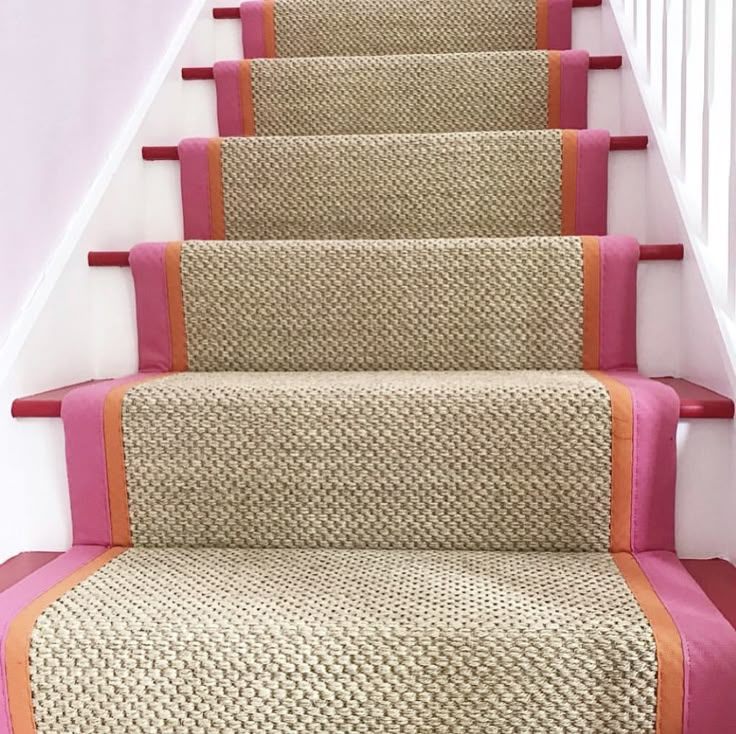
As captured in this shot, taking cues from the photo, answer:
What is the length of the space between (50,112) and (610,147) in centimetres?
86

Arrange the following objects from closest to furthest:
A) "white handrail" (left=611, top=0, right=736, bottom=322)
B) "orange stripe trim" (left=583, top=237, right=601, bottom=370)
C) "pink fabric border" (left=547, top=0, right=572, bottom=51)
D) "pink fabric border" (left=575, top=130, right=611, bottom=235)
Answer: "white handrail" (left=611, top=0, right=736, bottom=322), "orange stripe trim" (left=583, top=237, right=601, bottom=370), "pink fabric border" (left=575, top=130, right=611, bottom=235), "pink fabric border" (left=547, top=0, right=572, bottom=51)

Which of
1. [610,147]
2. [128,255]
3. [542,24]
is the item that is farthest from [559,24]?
[128,255]

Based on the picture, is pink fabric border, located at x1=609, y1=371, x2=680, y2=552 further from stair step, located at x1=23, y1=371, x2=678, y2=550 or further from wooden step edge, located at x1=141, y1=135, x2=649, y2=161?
wooden step edge, located at x1=141, y1=135, x2=649, y2=161

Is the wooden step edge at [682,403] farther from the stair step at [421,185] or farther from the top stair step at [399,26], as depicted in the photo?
the top stair step at [399,26]

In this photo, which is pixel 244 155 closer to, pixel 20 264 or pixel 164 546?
pixel 20 264

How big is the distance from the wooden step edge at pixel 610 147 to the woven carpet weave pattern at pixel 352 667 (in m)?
0.81

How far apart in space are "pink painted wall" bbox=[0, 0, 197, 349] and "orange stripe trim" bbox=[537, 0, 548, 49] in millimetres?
826

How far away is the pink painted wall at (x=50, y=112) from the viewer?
102cm

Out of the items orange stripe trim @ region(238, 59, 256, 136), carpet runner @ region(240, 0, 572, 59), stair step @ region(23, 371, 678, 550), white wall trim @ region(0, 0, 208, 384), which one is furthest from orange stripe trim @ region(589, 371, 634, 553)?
carpet runner @ region(240, 0, 572, 59)

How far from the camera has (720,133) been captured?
1053 mm

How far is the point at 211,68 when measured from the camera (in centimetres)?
163

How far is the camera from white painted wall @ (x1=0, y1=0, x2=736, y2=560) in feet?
3.05

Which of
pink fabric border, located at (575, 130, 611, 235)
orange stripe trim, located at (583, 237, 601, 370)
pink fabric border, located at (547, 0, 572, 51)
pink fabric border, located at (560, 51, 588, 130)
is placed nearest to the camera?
orange stripe trim, located at (583, 237, 601, 370)

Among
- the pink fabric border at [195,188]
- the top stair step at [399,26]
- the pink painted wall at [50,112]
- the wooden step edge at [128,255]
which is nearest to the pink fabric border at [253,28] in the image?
the top stair step at [399,26]
